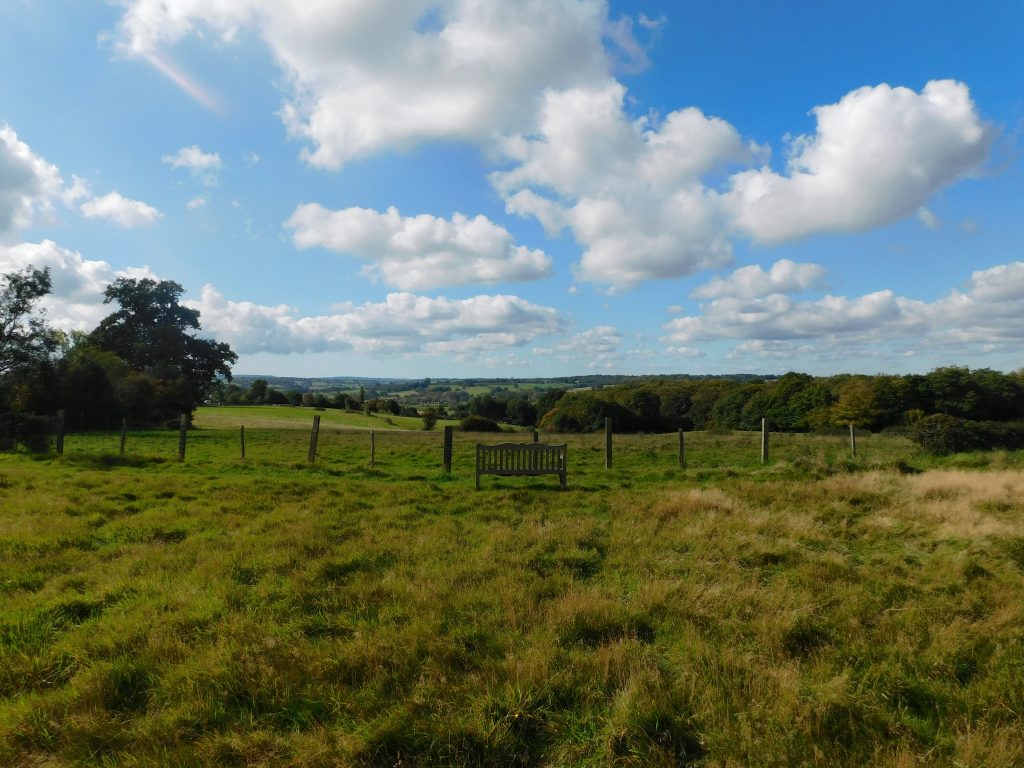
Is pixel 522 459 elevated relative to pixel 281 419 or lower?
elevated

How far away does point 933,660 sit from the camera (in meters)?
4.03

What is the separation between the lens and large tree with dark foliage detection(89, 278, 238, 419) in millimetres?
48562

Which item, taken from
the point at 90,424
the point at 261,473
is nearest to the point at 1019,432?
the point at 261,473

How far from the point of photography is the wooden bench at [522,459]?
12.9m

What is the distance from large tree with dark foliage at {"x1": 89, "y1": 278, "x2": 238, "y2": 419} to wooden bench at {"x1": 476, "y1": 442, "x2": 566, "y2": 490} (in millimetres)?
44585

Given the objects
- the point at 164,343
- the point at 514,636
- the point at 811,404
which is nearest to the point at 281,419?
the point at 164,343

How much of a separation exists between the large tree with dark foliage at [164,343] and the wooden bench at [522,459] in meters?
44.6

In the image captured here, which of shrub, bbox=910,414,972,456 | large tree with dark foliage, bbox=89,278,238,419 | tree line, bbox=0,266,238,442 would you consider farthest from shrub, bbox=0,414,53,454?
shrub, bbox=910,414,972,456

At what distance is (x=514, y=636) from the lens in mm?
4414

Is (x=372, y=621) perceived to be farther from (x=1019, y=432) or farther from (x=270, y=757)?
(x=1019, y=432)

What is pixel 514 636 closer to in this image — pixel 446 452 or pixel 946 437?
pixel 446 452

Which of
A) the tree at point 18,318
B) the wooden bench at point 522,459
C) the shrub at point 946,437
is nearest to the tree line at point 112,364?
the tree at point 18,318

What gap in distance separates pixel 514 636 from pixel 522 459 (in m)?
8.66

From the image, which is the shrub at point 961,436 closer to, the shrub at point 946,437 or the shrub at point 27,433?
the shrub at point 946,437
